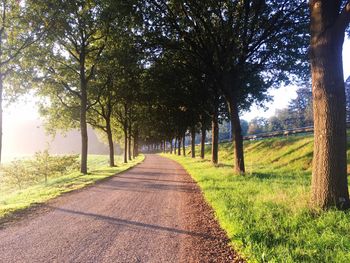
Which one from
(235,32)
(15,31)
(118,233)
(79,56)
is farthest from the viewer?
(79,56)

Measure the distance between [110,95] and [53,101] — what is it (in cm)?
643

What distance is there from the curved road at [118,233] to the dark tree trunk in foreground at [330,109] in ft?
8.97

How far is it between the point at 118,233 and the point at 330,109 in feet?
18.7

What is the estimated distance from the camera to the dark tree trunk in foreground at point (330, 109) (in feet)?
24.5

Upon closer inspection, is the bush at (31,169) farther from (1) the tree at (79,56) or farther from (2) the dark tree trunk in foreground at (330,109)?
(2) the dark tree trunk in foreground at (330,109)

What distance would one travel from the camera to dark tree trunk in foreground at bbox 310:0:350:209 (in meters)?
7.48

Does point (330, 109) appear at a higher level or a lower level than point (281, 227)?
higher

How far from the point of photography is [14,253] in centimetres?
594

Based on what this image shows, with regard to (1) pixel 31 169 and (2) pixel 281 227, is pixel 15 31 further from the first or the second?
(2) pixel 281 227

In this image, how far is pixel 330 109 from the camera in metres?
7.62

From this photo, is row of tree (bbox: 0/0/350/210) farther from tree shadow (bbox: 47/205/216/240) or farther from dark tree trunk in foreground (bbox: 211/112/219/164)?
tree shadow (bbox: 47/205/216/240)

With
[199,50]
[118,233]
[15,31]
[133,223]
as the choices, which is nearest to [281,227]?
[118,233]

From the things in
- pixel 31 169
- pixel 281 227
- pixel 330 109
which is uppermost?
pixel 330 109

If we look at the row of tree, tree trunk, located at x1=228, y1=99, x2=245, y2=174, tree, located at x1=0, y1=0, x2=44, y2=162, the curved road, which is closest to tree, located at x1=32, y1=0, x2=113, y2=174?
the row of tree
